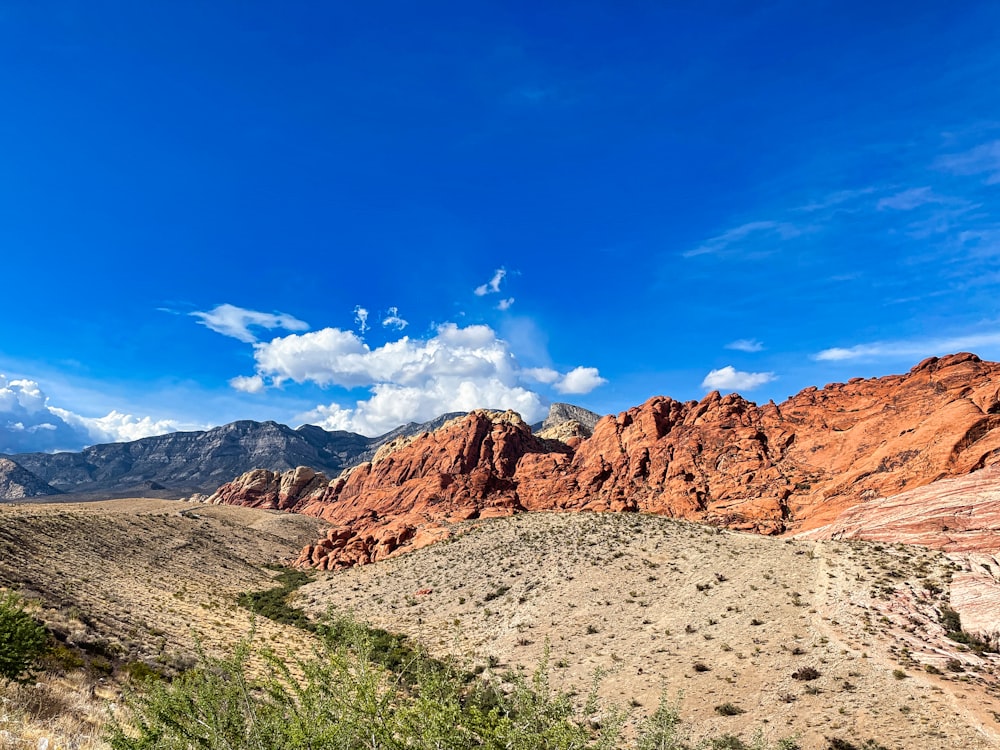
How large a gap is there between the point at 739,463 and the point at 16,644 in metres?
63.9

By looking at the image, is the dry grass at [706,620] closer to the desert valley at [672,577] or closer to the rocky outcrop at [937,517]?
the desert valley at [672,577]

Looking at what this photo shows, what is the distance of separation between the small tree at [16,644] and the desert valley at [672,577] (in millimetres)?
775

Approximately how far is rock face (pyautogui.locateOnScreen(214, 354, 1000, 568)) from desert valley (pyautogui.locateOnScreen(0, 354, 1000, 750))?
0.30 meters

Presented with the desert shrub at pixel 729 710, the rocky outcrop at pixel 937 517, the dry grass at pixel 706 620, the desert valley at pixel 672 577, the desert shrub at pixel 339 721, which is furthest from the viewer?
the rocky outcrop at pixel 937 517

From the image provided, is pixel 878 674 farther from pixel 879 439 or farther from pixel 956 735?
pixel 879 439

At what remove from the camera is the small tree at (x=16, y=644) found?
41.9 feet

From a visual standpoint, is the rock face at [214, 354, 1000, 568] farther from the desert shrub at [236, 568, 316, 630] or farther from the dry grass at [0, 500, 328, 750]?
the dry grass at [0, 500, 328, 750]

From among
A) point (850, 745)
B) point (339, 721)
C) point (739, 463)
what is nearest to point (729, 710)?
point (850, 745)

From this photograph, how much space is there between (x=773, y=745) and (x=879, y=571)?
1892cm

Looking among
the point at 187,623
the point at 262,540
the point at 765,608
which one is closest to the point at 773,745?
the point at 765,608

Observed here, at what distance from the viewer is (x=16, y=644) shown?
42.8ft

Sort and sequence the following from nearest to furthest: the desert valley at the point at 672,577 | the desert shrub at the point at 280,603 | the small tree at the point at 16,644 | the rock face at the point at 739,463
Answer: the small tree at the point at 16,644 → the desert valley at the point at 672,577 → the desert shrub at the point at 280,603 → the rock face at the point at 739,463

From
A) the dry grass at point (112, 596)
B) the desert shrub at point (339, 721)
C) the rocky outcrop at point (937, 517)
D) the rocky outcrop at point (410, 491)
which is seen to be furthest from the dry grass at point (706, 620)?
the rocky outcrop at point (410, 491)

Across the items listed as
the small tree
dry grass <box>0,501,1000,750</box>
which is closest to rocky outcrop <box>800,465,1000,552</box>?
dry grass <box>0,501,1000,750</box>
